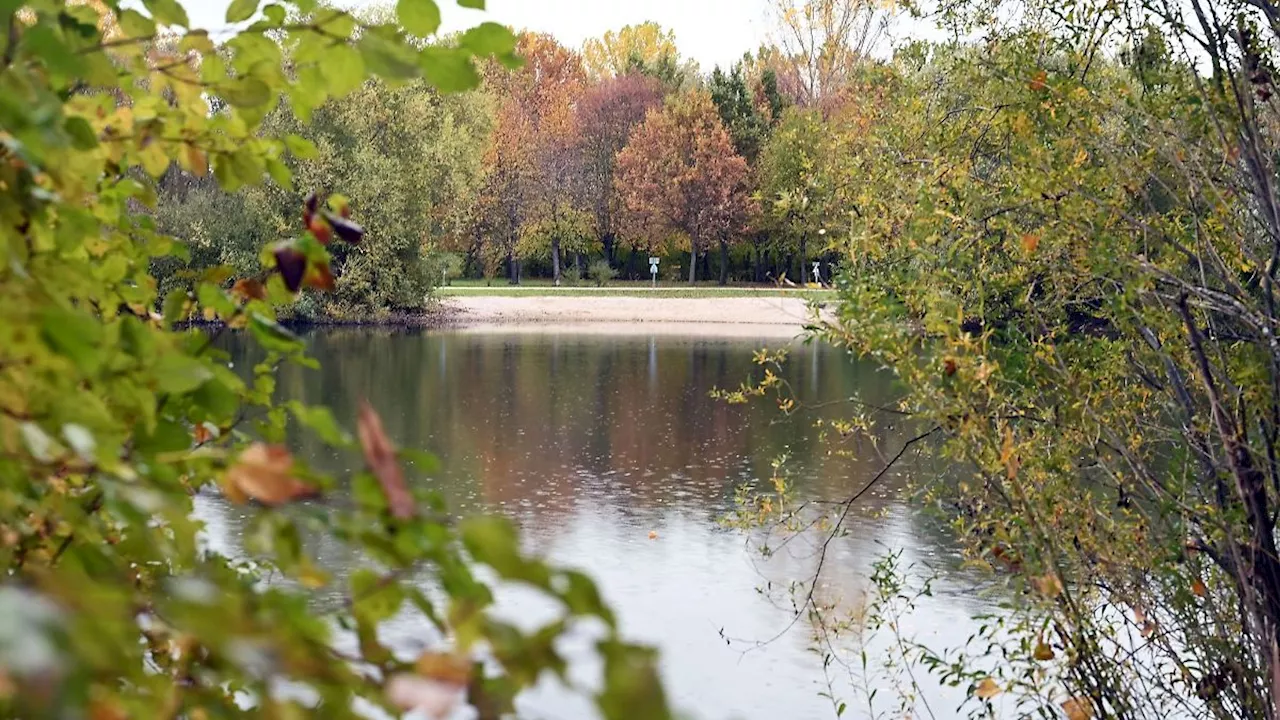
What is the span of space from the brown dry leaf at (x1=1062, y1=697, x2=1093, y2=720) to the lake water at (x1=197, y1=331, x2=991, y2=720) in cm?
53

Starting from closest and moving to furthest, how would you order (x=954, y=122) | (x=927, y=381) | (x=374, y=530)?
1. (x=374, y=530)
2. (x=927, y=381)
3. (x=954, y=122)

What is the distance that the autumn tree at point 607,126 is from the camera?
164ft

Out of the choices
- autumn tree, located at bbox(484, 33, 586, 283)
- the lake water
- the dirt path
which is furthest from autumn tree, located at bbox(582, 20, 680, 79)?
the lake water

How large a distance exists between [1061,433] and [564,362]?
2164 cm

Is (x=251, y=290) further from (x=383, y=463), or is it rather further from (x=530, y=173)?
(x=530, y=173)

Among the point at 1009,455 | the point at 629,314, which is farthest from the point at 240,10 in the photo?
the point at 629,314

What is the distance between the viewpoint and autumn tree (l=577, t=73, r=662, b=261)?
49906mm

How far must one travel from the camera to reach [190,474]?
1.99 m

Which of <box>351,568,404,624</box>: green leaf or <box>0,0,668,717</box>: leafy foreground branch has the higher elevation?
<box>0,0,668,717</box>: leafy foreground branch

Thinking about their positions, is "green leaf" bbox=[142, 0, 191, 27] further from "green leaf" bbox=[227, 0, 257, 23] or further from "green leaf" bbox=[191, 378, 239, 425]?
"green leaf" bbox=[191, 378, 239, 425]

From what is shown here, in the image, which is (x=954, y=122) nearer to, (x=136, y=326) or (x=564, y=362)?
(x=136, y=326)

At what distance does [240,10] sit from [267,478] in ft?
2.96

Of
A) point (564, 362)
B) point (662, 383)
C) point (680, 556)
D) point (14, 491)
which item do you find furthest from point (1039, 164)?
point (564, 362)

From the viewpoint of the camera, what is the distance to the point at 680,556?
11125mm
